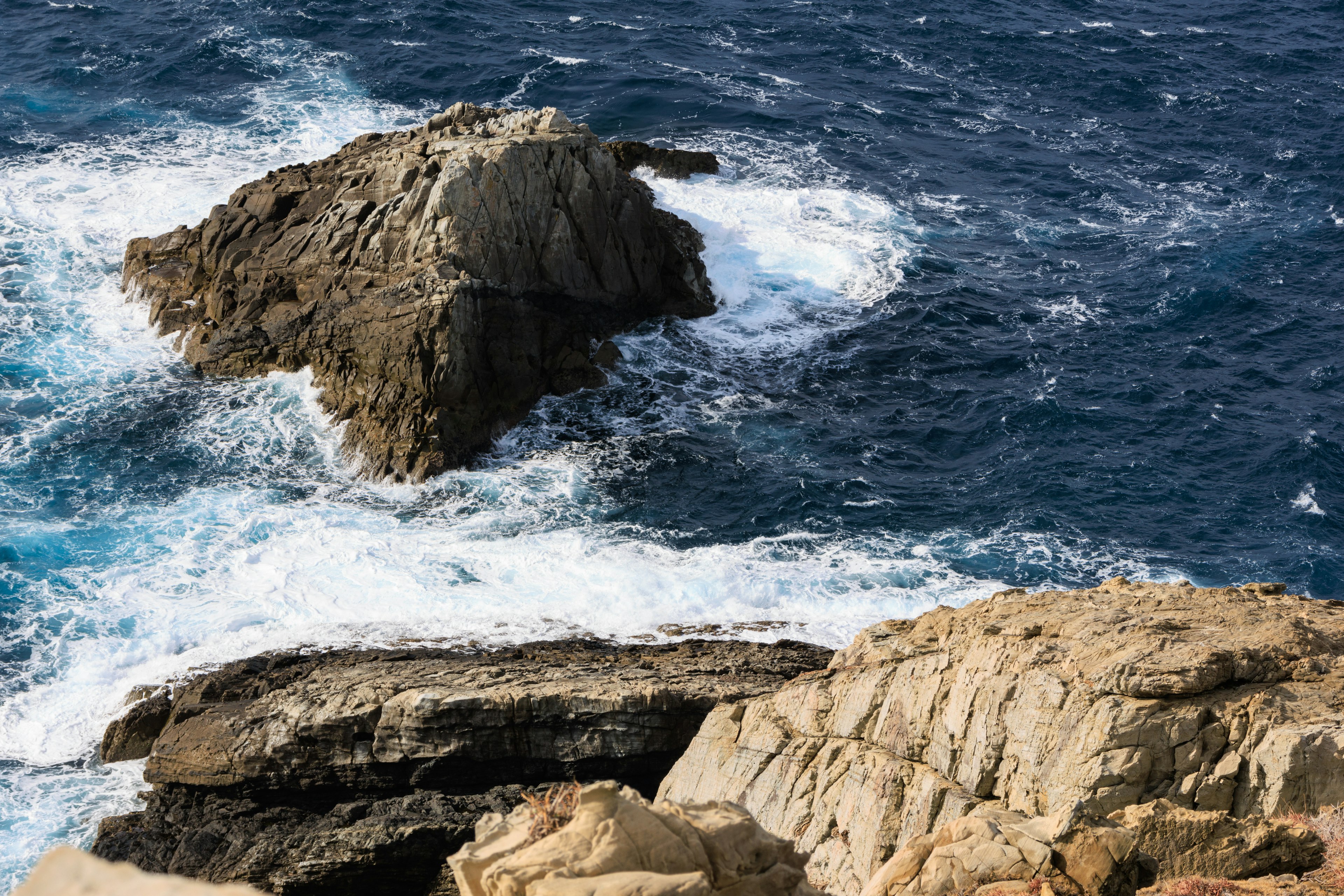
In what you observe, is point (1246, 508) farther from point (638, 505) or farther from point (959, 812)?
point (959, 812)

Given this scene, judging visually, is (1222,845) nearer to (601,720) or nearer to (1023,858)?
(1023,858)

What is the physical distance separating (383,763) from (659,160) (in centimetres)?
4097

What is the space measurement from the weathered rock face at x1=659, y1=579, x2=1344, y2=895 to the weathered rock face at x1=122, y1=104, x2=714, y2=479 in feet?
69.9

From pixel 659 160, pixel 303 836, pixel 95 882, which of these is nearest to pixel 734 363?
pixel 659 160

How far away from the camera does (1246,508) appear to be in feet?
137

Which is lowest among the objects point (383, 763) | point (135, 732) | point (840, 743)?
point (135, 732)

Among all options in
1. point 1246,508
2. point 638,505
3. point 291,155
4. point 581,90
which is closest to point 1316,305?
point 1246,508

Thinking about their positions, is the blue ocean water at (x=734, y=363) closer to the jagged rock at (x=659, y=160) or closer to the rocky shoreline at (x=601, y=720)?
the jagged rock at (x=659, y=160)

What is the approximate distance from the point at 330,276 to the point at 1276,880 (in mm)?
38661

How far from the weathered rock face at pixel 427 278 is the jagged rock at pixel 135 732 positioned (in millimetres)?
12552

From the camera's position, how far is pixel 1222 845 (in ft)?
57.7

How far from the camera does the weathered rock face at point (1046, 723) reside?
19.0 m

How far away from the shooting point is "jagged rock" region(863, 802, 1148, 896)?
1667 cm

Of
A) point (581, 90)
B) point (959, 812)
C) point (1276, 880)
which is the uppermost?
point (581, 90)
